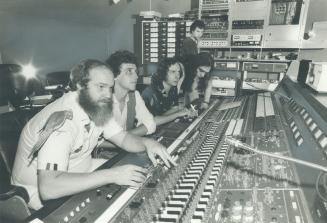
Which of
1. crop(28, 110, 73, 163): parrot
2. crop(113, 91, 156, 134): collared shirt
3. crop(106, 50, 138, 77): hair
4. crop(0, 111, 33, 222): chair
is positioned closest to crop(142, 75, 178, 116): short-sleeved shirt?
crop(113, 91, 156, 134): collared shirt

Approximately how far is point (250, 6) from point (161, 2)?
2397 millimetres

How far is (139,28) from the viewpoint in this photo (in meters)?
6.33

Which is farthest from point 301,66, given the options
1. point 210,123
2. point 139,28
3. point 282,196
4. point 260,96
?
point 139,28

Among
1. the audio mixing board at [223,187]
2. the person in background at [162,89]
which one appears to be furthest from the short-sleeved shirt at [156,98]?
the audio mixing board at [223,187]

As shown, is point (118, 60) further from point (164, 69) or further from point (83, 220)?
point (83, 220)

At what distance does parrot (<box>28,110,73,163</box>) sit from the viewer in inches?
45.9

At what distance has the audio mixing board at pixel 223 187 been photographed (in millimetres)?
844

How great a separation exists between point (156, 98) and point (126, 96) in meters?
0.58

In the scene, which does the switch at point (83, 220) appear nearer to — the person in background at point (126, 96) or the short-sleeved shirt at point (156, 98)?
the person in background at point (126, 96)

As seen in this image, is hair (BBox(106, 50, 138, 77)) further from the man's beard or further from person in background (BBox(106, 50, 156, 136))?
the man's beard

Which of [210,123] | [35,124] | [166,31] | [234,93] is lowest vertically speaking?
[234,93]

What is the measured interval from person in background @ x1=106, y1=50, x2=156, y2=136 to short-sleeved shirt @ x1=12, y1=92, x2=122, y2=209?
0.62 m

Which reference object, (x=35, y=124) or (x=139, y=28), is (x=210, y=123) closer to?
(x=35, y=124)

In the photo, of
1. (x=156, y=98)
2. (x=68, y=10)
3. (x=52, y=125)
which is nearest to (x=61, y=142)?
(x=52, y=125)
